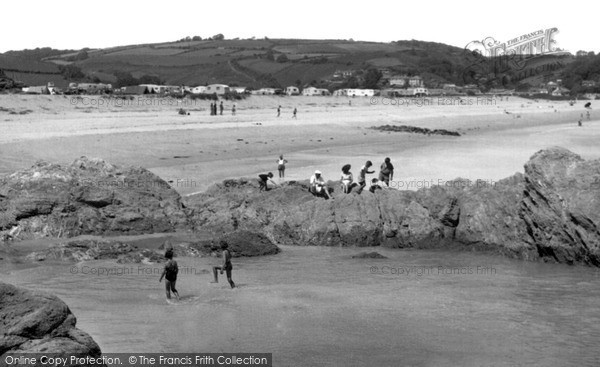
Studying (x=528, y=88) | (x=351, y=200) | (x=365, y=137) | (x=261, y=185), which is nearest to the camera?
(x=351, y=200)

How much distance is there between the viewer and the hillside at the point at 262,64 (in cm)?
13650

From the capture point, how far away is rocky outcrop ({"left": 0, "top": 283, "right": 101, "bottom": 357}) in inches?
296

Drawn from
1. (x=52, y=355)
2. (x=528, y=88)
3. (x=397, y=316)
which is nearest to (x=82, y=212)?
(x=397, y=316)

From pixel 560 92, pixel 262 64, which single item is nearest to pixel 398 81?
pixel 560 92

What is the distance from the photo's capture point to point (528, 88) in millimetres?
137125

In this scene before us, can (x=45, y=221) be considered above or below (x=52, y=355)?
below

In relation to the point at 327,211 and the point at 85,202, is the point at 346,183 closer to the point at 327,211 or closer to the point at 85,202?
the point at 327,211

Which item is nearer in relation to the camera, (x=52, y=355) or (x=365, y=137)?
(x=52, y=355)

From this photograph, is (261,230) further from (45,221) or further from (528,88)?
(528,88)

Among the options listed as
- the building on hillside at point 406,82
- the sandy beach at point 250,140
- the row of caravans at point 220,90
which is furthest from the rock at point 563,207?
the building on hillside at point 406,82

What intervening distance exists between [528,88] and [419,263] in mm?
127625

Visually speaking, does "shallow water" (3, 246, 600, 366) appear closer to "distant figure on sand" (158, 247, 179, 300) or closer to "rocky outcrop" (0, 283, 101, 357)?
"distant figure on sand" (158, 247, 179, 300)

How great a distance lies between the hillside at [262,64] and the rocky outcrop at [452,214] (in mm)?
100741

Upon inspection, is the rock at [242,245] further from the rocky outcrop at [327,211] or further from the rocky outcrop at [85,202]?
the rocky outcrop at [85,202]
